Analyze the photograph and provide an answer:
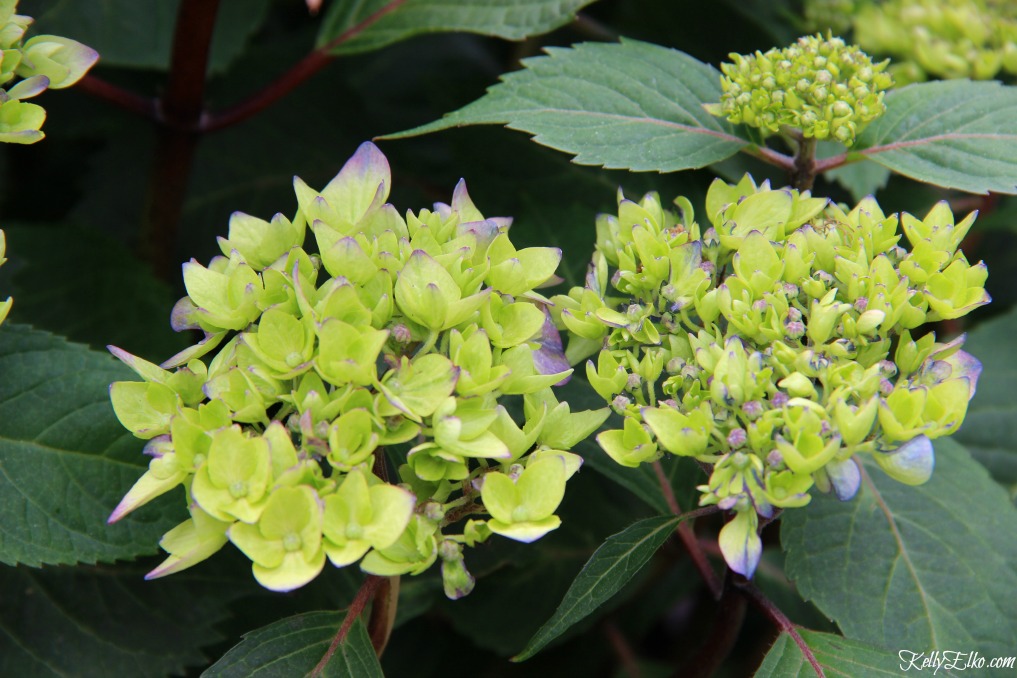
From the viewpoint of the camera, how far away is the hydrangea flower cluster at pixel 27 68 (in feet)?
2.72

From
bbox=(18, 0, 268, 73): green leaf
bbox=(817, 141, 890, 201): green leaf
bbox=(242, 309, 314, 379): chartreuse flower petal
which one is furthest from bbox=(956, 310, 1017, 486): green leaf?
bbox=(18, 0, 268, 73): green leaf

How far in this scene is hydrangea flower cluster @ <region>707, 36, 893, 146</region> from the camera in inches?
34.8

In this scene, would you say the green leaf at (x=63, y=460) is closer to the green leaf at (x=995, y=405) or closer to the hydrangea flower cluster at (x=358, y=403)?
the hydrangea flower cluster at (x=358, y=403)

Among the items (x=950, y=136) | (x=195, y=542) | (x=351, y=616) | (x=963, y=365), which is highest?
(x=950, y=136)

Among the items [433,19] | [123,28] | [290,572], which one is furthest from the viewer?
[123,28]

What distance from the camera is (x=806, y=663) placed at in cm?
83

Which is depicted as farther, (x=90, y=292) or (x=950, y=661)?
(x=90, y=292)

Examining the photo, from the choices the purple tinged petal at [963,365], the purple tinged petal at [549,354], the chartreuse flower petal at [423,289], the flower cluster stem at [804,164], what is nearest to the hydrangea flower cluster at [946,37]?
the flower cluster stem at [804,164]

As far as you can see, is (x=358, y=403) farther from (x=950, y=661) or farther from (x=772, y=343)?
(x=950, y=661)

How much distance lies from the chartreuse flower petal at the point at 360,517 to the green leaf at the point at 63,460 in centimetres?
26

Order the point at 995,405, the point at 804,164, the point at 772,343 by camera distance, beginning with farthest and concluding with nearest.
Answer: the point at 995,405 < the point at 804,164 < the point at 772,343

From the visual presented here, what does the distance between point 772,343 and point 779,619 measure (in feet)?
0.93

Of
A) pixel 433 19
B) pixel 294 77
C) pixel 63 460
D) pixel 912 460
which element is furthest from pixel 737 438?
pixel 294 77

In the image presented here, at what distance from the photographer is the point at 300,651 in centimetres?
80
